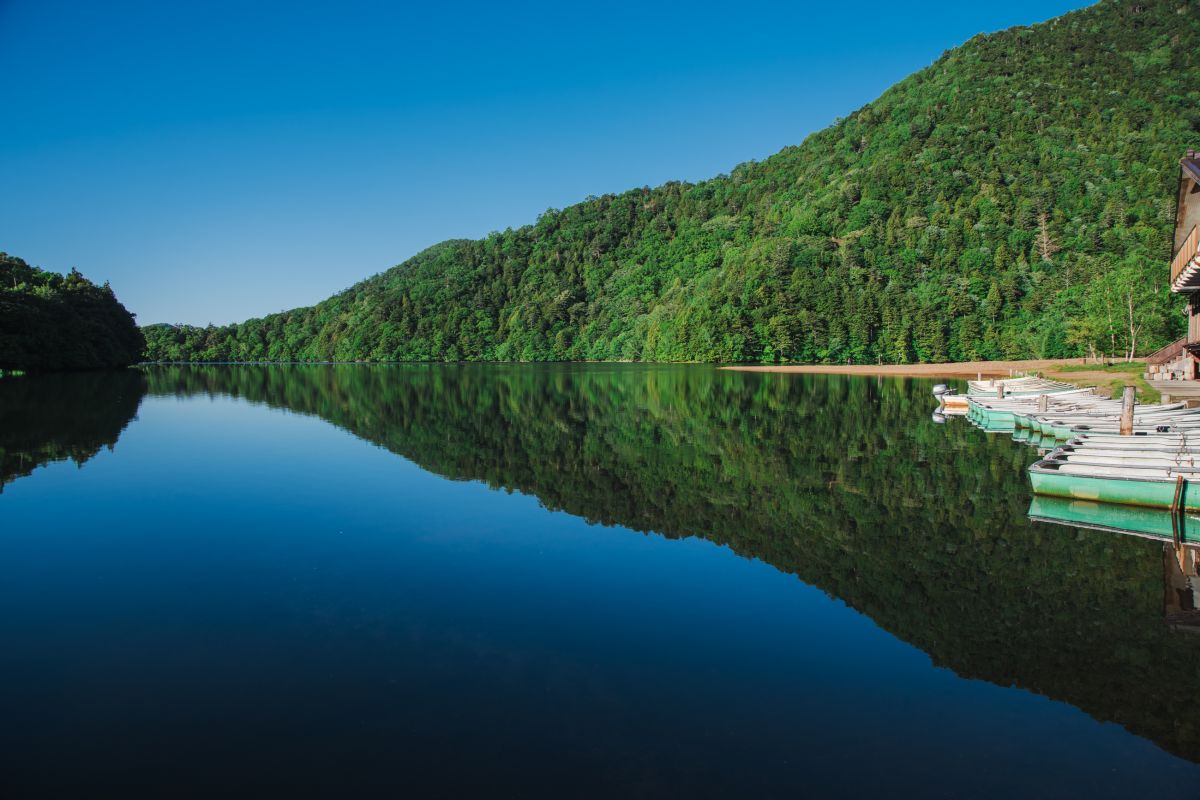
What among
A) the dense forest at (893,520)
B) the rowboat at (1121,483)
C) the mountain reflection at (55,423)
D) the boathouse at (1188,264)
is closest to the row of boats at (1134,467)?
the rowboat at (1121,483)

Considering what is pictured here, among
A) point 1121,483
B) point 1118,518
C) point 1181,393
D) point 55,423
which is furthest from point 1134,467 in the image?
point 55,423

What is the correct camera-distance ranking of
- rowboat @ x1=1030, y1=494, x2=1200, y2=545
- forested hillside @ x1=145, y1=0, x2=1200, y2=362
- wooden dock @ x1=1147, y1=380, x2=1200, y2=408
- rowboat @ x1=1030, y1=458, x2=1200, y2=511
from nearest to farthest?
rowboat @ x1=1030, y1=494, x2=1200, y2=545 < rowboat @ x1=1030, y1=458, x2=1200, y2=511 < wooden dock @ x1=1147, y1=380, x2=1200, y2=408 < forested hillside @ x1=145, y1=0, x2=1200, y2=362

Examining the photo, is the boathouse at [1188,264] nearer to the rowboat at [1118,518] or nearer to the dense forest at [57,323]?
the rowboat at [1118,518]

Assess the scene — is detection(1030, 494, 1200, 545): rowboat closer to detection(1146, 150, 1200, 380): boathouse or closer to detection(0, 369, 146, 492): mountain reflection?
detection(1146, 150, 1200, 380): boathouse

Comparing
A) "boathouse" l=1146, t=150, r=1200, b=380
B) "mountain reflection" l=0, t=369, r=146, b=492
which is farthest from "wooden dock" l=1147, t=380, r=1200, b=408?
"mountain reflection" l=0, t=369, r=146, b=492

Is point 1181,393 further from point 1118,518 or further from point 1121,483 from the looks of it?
point 1118,518

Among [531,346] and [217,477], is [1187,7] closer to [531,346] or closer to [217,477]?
[531,346]
